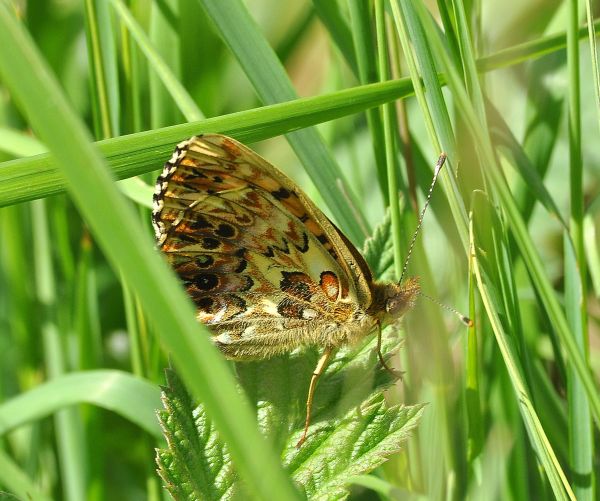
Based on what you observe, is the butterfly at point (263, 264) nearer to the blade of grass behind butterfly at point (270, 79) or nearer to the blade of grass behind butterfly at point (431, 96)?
the blade of grass behind butterfly at point (270, 79)

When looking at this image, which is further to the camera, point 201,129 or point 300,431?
point 300,431

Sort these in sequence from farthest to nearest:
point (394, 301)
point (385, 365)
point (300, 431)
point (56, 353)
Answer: point (56, 353), point (394, 301), point (385, 365), point (300, 431)

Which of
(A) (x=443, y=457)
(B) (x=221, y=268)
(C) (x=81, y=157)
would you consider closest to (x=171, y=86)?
(B) (x=221, y=268)

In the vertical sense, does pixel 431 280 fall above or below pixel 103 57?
below

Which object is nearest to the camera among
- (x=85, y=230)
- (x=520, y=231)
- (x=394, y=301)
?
(x=520, y=231)

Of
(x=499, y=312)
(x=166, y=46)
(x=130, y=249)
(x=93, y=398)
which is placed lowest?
(x=130, y=249)

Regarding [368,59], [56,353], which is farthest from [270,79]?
[56,353]

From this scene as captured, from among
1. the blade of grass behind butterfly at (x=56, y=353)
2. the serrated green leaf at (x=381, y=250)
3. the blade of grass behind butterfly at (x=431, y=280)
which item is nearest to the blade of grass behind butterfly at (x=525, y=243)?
the blade of grass behind butterfly at (x=431, y=280)

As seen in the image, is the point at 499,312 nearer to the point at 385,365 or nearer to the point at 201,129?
the point at 385,365
